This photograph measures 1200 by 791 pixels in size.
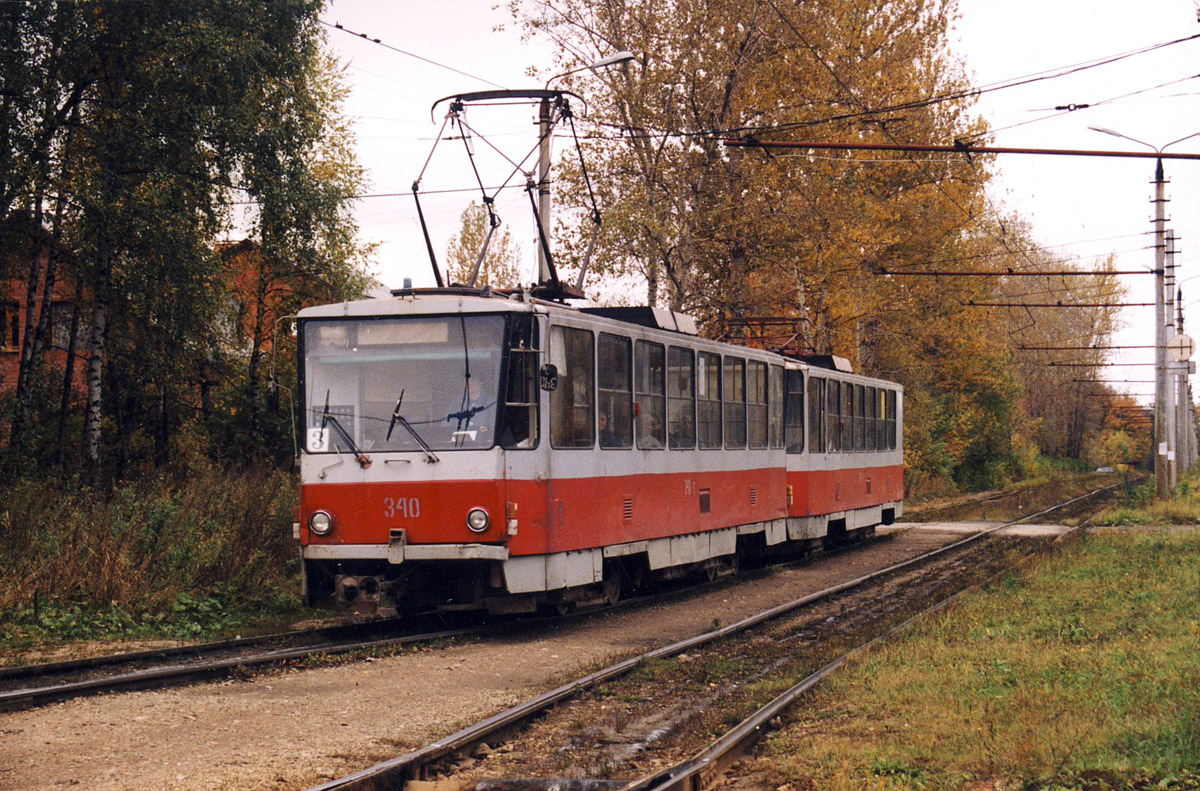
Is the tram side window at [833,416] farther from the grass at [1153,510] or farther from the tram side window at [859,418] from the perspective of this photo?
the grass at [1153,510]

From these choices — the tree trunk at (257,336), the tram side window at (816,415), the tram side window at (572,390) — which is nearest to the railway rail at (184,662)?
the tram side window at (572,390)

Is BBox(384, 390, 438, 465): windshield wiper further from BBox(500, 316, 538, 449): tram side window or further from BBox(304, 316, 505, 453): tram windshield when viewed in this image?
BBox(500, 316, 538, 449): tram side window

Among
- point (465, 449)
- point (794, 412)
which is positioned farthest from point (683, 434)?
point (794, 412)

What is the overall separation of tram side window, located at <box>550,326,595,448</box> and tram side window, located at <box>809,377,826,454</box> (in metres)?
8.94

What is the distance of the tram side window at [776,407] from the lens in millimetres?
19234

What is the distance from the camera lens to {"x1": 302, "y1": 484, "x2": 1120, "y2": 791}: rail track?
635 cm

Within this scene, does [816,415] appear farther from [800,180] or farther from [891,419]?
[800,180]

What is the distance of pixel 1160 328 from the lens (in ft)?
103

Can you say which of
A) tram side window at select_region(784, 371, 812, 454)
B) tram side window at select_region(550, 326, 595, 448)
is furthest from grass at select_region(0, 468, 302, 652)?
tram side window at select_region(784, 371, 812, 454)

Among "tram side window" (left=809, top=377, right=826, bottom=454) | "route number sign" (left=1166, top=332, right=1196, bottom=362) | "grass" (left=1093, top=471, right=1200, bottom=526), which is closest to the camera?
"tram side window" (left=809, top=377, right=826, bottom=454)

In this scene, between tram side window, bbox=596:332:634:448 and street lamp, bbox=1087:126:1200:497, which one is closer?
tram side window, bbox=596:332:634:448

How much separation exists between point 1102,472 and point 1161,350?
51.2m

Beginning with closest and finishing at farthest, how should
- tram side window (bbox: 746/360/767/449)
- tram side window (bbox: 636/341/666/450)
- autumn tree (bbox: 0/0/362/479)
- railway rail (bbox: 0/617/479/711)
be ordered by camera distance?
railway rail (bbox: 0/617/479/711), tram side window (bbox: 636/341/666/450), tram side window (bbox: 746/360/767/449), autumn tree (bbox: 0/0/362/479)

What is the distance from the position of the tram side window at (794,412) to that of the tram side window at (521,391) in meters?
9.05
